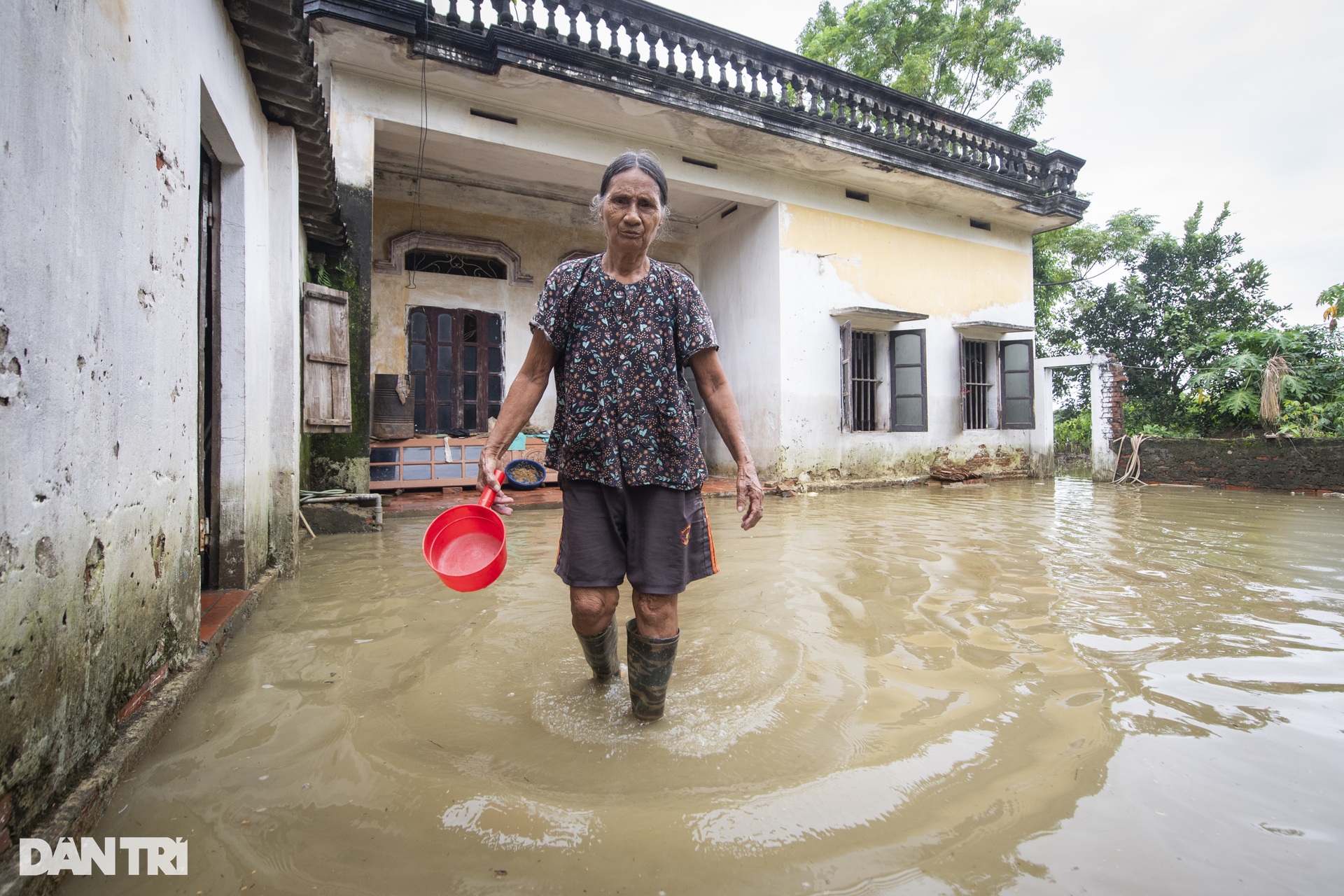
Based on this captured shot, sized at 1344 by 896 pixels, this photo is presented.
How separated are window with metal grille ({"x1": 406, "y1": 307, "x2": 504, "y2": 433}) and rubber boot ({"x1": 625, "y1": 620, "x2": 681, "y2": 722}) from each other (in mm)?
7356

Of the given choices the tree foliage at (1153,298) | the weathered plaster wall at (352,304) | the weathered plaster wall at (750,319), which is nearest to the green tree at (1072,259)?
the tree foliage at (1153,298)

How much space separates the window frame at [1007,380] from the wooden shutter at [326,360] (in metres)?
9.69

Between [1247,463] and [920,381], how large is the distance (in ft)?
14.6

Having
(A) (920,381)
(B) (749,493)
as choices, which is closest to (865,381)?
(A) (920,381)

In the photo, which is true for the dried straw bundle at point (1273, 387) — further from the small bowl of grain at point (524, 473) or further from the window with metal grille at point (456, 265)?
the window with metal grille at point (456, 265)

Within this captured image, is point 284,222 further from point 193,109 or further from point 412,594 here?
point 412,594

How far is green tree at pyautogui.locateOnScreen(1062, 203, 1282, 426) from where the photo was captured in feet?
45.2

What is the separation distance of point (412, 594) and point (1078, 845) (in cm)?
279

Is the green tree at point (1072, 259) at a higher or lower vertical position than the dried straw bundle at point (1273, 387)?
higher

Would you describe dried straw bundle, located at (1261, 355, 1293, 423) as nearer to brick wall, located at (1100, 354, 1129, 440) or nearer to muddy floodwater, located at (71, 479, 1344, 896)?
brick wall, located at (1100, 354, 1129, 440)

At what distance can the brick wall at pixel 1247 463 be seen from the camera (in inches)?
320

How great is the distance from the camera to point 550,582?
3.43 meters

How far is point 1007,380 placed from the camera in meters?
10.6

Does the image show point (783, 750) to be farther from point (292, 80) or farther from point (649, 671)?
point (292, 80)
